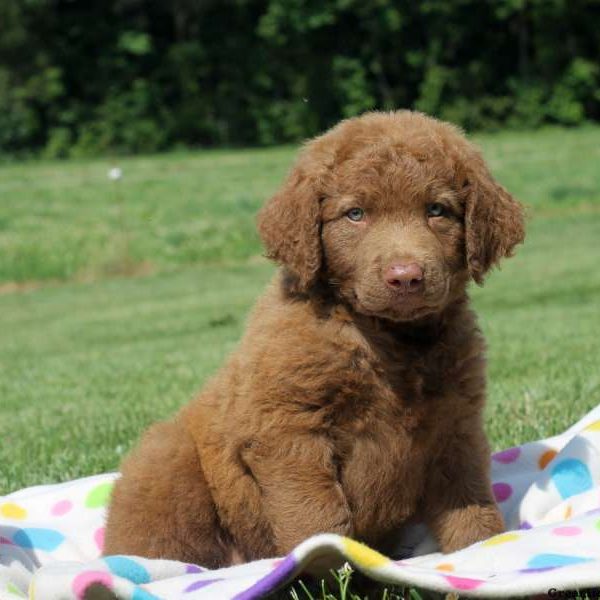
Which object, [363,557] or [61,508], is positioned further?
[61,508]

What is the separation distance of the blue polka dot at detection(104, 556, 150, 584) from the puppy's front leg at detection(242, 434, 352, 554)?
0.43m

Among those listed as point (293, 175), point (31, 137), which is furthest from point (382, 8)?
point (293, 175)

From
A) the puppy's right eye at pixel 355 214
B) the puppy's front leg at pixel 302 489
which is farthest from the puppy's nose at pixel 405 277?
the puppy's front leg at pixel 302 489

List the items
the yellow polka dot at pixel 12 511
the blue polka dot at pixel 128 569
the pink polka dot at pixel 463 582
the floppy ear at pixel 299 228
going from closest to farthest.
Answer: the pink polka dot at pixel 463 582 → the blue polka dot at pixel 128 569 → the floppy ear at pixel 299 228 → the yellow polka dot at pixel 12 511

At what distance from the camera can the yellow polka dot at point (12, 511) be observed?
388 centimetres

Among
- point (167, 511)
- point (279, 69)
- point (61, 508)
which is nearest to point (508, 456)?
point (167, 511)

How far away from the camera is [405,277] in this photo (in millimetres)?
2936

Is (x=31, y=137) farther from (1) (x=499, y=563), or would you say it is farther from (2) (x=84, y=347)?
(1) (x=499, y=563)

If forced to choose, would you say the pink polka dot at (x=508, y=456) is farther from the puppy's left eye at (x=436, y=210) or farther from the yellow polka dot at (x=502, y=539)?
the puppy's left eye at (x=436, y=210)

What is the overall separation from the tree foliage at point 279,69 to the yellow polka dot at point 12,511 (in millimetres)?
36443

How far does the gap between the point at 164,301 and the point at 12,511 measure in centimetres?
898

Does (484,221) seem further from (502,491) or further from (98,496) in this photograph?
(98,496)

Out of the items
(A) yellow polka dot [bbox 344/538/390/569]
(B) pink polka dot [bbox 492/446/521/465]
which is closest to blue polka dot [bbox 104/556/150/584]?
(A) yellow polka dot [bbox 344/538/390/569]

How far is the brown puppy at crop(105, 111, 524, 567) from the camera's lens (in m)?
3.07
